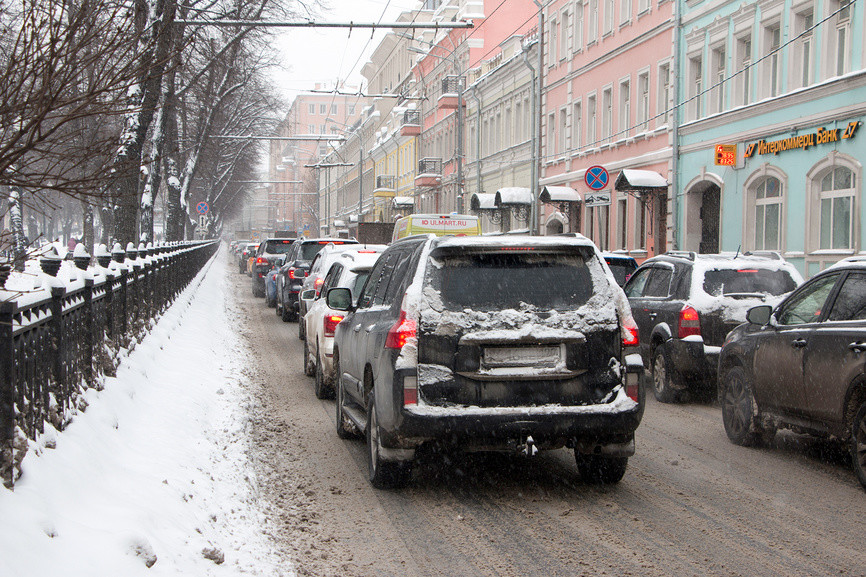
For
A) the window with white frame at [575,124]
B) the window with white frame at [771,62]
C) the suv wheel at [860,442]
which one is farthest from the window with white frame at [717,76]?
the suv wheel at [860,442]

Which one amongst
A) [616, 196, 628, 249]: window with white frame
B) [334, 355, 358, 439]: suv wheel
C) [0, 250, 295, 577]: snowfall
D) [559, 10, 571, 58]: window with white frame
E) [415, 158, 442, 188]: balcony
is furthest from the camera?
[415, 158, 442, 188]: balcony

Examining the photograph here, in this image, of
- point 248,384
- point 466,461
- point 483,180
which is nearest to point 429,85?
point 483,180

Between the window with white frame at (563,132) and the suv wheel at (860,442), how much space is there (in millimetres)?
31994

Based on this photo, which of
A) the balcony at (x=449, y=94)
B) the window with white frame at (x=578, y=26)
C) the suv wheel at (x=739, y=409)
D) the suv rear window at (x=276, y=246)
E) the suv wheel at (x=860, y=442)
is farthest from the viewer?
the balcony at (x=449, y=94)

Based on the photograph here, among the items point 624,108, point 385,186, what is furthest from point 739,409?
point 385,186

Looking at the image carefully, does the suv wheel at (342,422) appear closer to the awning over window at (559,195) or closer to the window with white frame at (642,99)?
the window with white frame at (642,99)

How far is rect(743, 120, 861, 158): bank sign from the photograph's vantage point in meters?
20.0

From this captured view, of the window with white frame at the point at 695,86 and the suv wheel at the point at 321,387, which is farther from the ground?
the window with white frame at the point at 695,86

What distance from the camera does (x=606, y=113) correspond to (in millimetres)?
34031

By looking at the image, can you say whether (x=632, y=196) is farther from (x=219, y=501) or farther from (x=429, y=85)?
(x=429, y=85)

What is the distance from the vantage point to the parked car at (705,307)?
10.5 metres

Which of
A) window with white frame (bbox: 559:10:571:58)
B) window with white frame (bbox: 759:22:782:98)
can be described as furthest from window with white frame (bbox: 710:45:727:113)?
window with white frame (bbox: 559:10:571:58)

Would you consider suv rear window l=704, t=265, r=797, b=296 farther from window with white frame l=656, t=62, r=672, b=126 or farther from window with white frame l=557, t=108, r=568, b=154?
window with white frame l=557, t=108, r=568, b=154

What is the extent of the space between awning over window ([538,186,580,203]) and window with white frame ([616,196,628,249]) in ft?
10.0
